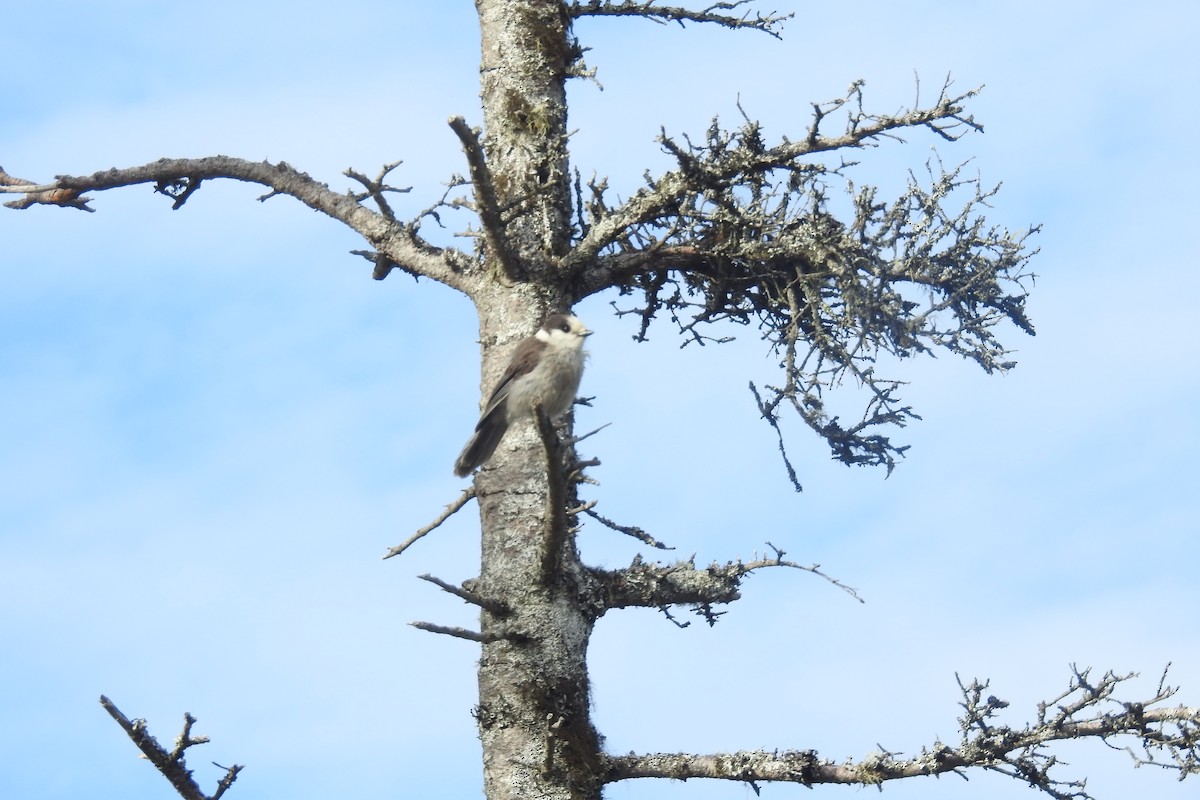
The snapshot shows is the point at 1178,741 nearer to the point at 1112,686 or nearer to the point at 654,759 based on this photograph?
the point at 1112,686

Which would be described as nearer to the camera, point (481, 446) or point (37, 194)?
point (481, 446)

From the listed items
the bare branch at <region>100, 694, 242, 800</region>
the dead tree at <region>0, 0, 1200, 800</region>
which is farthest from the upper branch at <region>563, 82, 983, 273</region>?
the bare branch at <region>100, 694, 242, 800</region>

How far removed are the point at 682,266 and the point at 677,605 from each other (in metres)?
1.88

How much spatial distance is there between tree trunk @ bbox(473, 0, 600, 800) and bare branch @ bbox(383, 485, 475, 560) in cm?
12

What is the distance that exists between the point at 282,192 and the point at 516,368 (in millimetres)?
2443

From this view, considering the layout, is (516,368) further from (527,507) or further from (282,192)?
(282,192)

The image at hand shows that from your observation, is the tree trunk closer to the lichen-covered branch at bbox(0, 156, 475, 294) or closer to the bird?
the bird

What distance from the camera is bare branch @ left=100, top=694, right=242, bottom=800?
4.63 m

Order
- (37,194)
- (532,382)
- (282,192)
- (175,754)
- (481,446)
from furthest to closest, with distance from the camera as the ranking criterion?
(37,194), (282,192), (481,446), (532,382), (175,754)

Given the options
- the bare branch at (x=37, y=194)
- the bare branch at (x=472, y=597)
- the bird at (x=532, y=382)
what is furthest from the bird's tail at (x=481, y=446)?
the bare branch at (x=37, y=194)

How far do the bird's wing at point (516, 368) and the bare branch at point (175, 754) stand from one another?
2.09 m

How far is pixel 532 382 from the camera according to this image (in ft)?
20.0

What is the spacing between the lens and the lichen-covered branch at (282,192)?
6.98 metres

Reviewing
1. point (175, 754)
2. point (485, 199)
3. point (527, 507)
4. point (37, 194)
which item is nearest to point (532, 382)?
point (527, 507)
